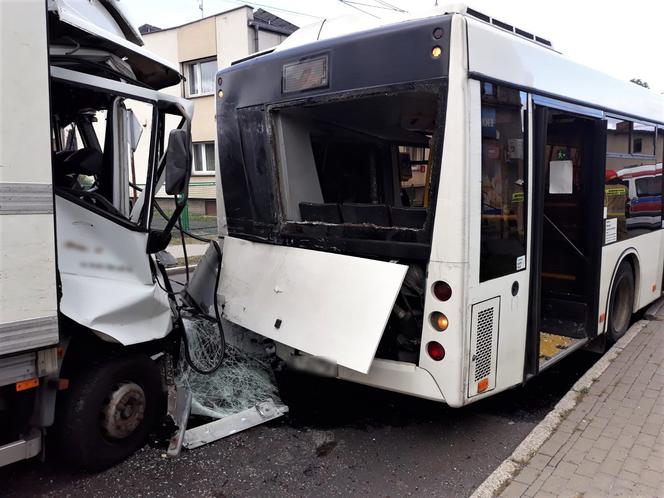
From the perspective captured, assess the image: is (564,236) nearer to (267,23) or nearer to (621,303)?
(621,303)

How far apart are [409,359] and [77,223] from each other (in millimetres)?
2263

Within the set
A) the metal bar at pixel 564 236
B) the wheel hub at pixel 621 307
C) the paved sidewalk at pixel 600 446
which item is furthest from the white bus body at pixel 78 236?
the wheel hub at pixel 621 307

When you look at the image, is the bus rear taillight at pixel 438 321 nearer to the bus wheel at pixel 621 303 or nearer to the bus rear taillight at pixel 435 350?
the bus rear taillight at pixel 435 350

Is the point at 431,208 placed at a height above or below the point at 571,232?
above

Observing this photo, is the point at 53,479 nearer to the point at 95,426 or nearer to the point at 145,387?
the point at 95,426

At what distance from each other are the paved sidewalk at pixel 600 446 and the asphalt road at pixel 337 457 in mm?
274

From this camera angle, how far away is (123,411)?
339cm

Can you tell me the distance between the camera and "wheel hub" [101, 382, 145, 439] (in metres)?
3.33

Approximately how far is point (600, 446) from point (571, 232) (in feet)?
7.62

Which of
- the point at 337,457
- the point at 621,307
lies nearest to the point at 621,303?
the point at 621,307

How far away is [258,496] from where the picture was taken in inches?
124

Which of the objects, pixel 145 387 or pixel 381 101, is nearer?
pixel 145 387

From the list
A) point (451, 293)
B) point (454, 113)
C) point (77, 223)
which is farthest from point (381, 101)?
point (77, 223)

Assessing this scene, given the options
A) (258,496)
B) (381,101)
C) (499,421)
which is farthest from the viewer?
(381,101)
